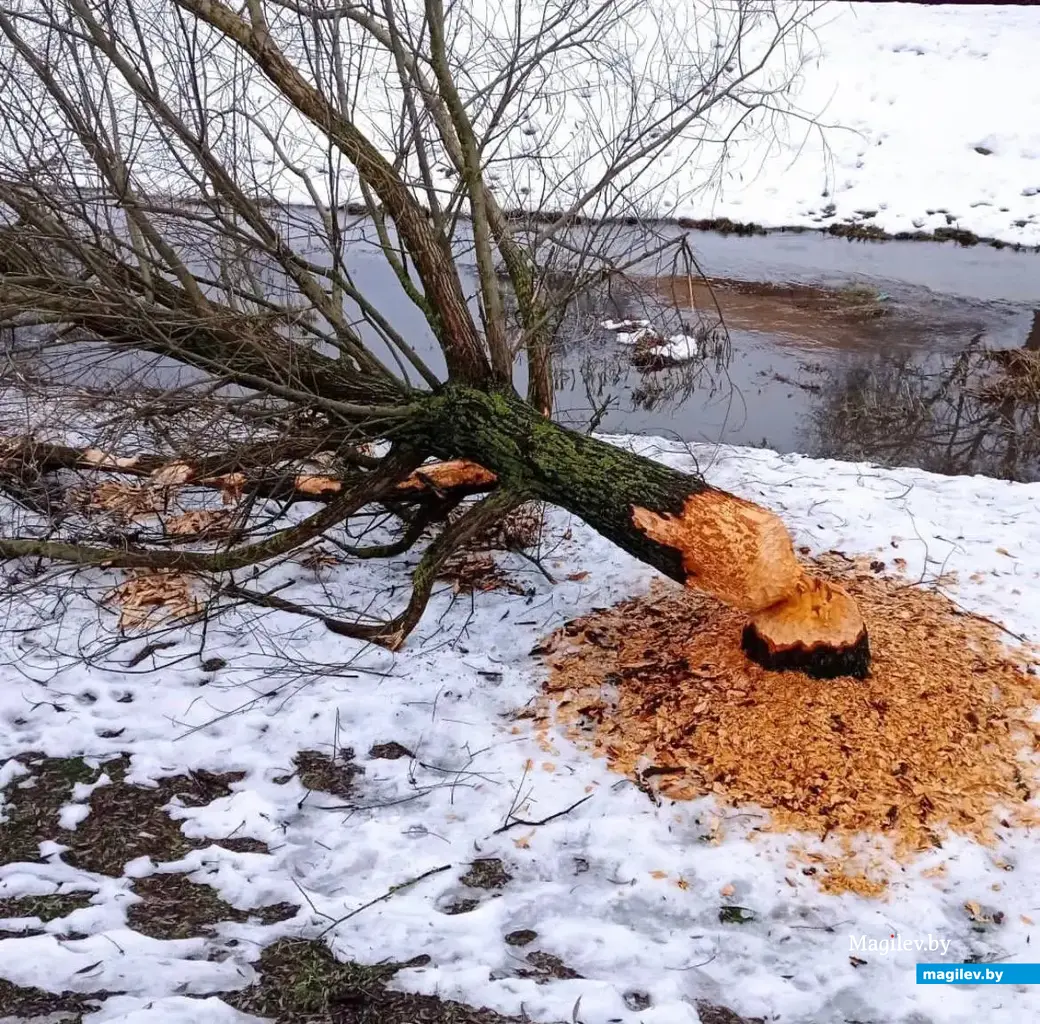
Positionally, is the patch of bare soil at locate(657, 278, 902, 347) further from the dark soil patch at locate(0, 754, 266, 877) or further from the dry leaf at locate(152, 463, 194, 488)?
the dark soil patch at locate(0, 754, 266, 877)

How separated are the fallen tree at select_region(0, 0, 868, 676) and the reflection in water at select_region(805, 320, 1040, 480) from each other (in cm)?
366

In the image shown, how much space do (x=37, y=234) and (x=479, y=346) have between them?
192 centimetres

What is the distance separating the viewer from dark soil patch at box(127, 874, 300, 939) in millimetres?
2424

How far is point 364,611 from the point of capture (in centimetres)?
424

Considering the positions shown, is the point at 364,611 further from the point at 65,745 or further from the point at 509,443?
Result: the point at 65,745

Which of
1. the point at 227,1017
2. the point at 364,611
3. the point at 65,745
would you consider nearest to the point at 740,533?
the point at 364,611

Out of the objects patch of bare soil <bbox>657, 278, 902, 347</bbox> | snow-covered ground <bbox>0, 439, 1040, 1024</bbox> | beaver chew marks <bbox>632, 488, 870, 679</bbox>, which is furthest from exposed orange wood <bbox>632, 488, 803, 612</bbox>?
patch of bare soil <bbox>657, 278, 902, 347</bbox>

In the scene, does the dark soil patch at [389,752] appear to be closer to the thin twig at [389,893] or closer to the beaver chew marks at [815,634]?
the thin twig at [389,893]

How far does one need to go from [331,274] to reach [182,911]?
2582 millimetres

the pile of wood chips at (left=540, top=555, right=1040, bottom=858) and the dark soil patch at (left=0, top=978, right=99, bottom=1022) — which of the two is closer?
the dark soil patch at (left=0, top=978, right=99, bottom=1022)

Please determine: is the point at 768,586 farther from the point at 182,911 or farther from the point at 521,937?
the point at 182,911

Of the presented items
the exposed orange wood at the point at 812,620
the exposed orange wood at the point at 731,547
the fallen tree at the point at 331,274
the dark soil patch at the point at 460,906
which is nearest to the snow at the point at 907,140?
the fallen tree at the point at 331,274

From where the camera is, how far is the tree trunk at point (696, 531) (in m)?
3.29

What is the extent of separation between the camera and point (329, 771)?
3.15 metres
